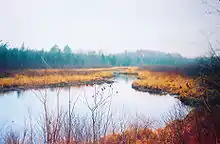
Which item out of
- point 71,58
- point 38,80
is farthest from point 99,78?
point 38,80

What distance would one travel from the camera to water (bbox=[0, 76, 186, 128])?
4.25m

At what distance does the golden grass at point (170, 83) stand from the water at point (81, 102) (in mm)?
159

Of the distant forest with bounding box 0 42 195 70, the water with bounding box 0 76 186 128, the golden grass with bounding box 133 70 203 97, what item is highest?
Answer: the distant forest with bounding box 0 42 195 70

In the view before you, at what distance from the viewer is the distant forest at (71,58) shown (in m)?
4.38

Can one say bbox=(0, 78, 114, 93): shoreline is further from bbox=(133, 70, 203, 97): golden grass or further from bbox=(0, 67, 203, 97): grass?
bbox=(133, 70, 203, 97): golden grass

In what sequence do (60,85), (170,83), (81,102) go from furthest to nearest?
(170,83), (81,102), (60,85)

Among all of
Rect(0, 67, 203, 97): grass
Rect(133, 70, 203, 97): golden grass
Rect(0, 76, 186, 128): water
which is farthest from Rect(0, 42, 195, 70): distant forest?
Rect(0, 76, 186, 128): water

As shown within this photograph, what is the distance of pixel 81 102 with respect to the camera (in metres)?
4.56

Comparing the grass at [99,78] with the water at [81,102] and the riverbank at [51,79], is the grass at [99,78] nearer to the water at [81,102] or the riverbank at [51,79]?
the riverbank at [51,79]

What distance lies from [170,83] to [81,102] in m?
1.46

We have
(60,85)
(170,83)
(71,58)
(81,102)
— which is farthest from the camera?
(170,83)

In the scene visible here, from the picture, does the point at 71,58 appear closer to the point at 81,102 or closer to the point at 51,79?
the point at 51,79

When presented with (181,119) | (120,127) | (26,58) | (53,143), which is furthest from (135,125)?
(26,58)

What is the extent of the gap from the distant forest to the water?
0.34m
